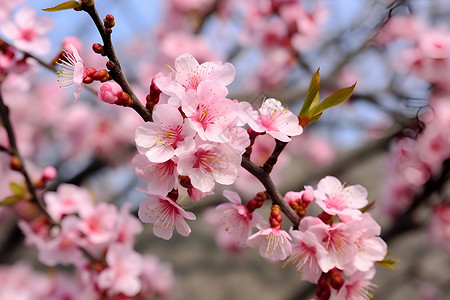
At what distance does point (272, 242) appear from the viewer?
2.54 ft

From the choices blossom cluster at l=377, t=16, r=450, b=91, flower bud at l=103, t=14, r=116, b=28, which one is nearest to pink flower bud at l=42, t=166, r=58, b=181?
flower bud at l=103, t=14, r=116, b=28

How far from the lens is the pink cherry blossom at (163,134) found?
666 mm

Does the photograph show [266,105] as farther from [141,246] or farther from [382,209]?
[141,246]

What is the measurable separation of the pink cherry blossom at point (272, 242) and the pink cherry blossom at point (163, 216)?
137 mm

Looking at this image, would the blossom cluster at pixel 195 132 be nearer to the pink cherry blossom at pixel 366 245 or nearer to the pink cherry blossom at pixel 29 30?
the pink cherry blossom at pixel 366 245


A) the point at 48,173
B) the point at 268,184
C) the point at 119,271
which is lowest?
the point at 119,271

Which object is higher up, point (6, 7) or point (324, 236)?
point (6, 7)

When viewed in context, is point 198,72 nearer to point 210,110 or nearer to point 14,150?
point 210,110

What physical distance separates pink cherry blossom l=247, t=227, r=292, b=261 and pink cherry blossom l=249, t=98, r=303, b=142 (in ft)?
0.62

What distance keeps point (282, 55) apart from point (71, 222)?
1832 mm

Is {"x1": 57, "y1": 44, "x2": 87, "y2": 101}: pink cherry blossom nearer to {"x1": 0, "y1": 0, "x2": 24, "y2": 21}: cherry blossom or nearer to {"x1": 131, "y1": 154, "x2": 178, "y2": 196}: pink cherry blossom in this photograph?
{"x1": 131, "y1": 154, "x2": 178, "y2": 196}: pink cherry blossom

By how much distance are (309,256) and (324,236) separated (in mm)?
54

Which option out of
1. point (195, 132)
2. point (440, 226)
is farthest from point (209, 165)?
point (440, 226)

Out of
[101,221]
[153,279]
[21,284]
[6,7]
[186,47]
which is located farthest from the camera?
[186,47]
